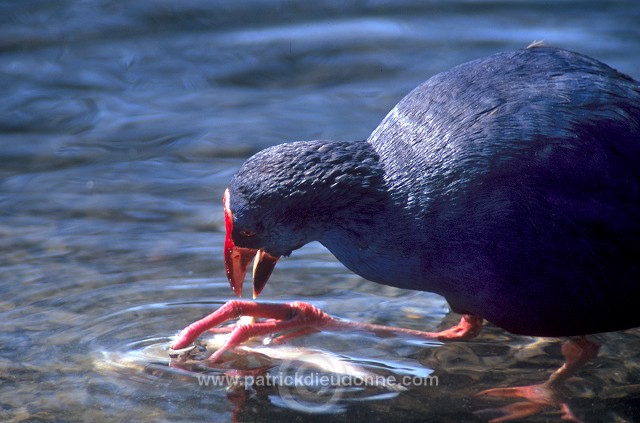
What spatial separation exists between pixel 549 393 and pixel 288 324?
0.96 meters

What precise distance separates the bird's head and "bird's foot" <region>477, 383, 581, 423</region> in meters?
0.81

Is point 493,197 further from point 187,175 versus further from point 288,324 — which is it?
point 187,175

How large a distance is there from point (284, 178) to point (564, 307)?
970 millimetres

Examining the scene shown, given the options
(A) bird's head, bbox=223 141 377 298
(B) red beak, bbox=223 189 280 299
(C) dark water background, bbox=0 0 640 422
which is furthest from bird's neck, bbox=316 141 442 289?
(C) dark water background, bbox=0 0 640 422

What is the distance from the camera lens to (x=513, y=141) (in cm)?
317

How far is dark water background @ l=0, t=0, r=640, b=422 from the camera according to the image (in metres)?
3.49

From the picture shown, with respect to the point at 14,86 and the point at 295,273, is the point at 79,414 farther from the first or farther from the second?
the point at 14,86

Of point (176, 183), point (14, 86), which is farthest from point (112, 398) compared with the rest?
point (14, 86)

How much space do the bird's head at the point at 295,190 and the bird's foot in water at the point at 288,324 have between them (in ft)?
1.39

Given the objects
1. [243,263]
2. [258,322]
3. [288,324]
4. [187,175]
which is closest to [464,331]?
[288,324]

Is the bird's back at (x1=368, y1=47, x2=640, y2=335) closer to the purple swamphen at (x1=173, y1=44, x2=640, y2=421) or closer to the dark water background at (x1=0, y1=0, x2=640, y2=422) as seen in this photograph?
the purple swamphen at (x1=173, y1=44, x2=640, y2=421)

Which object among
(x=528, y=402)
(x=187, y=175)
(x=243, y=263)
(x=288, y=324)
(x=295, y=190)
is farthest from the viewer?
(x=187, y=175)

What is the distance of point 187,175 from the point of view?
17.7 ft

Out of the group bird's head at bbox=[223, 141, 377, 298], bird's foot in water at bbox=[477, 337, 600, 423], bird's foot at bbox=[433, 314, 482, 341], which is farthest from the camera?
bird's foot at bbox=[433, 314, 482, 341]
